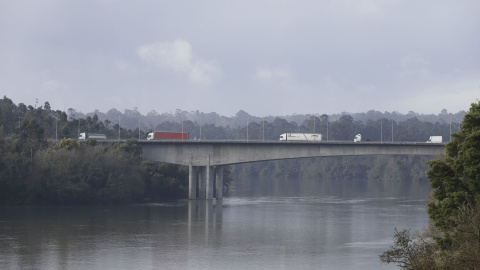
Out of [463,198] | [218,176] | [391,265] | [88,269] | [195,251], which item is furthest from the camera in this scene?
[218,176]

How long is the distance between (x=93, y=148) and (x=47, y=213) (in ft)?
72.3

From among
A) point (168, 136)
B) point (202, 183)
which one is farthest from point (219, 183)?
point (168, 136)

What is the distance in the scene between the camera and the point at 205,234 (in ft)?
243

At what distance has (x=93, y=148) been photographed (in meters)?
111

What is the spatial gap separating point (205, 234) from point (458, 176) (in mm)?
35467

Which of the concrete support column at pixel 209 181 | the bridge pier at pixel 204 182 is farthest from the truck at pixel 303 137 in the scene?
the concrete support column at pixel 209 181

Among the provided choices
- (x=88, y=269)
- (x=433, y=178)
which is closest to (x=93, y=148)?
(x=88, y=269)

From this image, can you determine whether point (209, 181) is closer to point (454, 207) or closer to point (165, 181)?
point (165, 181)

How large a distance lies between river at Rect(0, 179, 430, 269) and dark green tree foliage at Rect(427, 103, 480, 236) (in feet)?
40.9

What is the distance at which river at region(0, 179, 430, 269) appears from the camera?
57156 mm

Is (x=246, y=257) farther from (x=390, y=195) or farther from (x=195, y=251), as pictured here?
(x=390, y=195)

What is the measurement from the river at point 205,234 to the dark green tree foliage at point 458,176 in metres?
12.5

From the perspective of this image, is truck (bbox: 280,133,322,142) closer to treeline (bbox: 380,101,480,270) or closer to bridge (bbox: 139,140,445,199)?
bridge (bbox: 139,140,445,199)

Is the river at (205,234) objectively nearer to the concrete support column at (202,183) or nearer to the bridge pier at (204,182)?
the bridge pier at (204,182)
